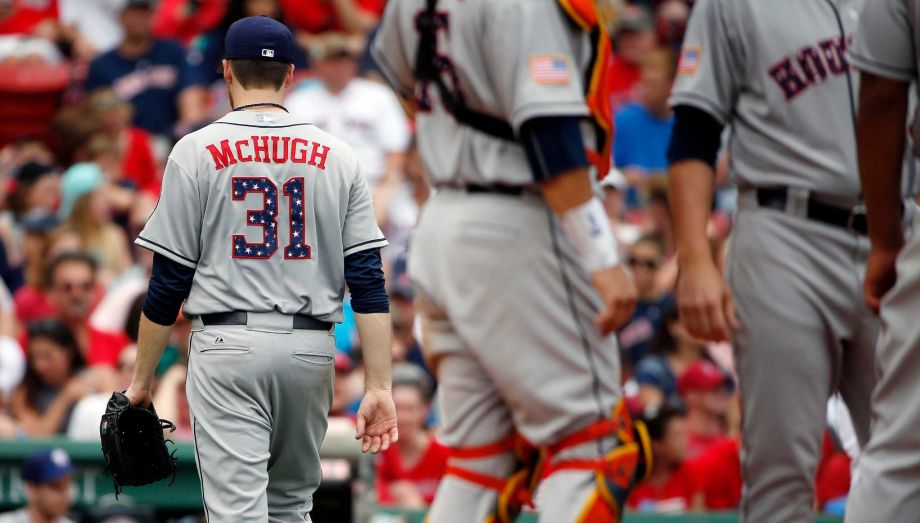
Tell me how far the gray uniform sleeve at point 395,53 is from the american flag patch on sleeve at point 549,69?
1.86 ft

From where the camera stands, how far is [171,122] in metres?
13.1

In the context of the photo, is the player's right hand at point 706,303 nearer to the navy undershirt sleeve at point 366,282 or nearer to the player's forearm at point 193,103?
the navy undershirt sleeve at point 366,282

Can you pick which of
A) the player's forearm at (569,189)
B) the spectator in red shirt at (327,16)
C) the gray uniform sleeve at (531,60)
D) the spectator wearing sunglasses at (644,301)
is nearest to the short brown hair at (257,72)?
the gray uniform sleeve at (531,60)

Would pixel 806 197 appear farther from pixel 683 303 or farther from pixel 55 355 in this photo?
pixel 55 355

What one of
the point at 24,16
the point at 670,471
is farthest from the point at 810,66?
the point at 24,16

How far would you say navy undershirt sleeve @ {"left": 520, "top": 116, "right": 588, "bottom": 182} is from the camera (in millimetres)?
4750

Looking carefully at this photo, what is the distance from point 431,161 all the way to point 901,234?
1.56m

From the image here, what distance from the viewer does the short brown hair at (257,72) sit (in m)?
4.20

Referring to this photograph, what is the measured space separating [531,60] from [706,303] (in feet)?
2.99

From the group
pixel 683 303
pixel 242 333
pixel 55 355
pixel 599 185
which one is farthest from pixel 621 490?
pixel 55 355

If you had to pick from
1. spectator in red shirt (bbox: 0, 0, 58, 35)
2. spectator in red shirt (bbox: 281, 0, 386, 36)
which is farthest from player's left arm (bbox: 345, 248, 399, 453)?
spectator in red shirt (bbox: 0, 0, 58, 35)

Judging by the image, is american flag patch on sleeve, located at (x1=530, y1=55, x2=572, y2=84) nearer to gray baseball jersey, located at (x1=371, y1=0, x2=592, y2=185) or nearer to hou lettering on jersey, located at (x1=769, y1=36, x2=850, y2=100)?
gray baseball jersey, located at (x1=371, y1=0, x2=592, y2=185)

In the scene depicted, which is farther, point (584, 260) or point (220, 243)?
point (584, 260)

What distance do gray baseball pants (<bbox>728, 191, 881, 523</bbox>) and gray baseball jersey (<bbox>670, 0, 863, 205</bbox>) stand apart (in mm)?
125
